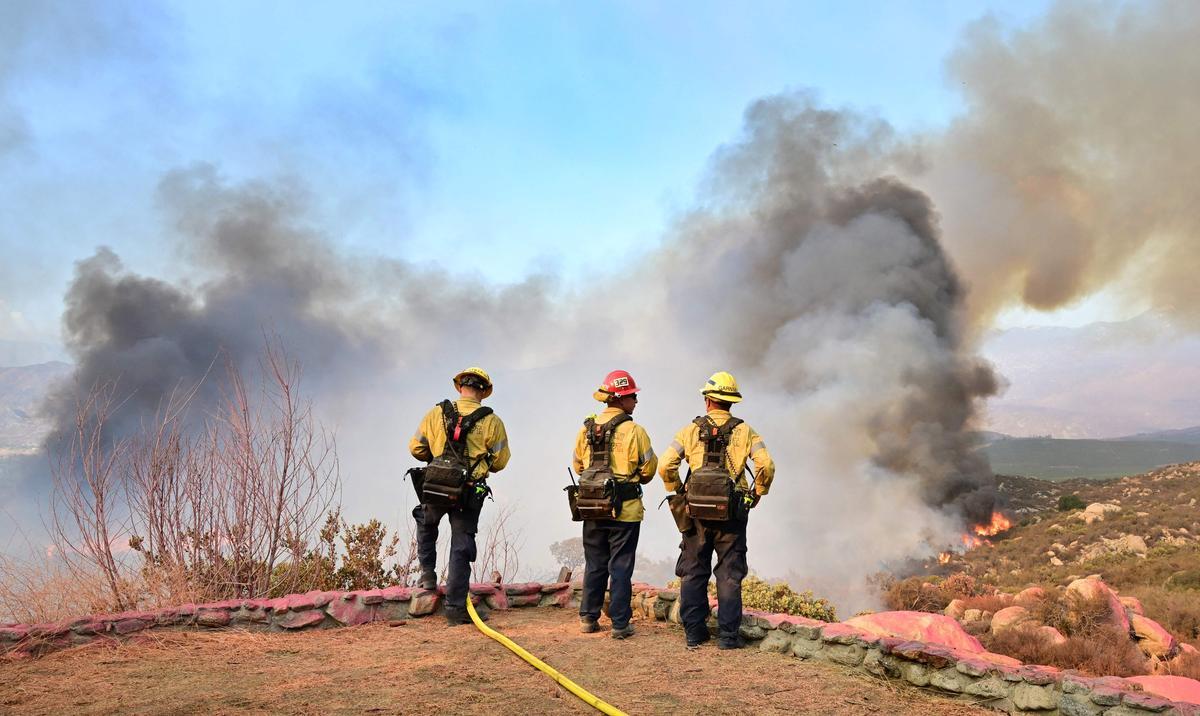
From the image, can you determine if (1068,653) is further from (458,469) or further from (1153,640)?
(458,469)

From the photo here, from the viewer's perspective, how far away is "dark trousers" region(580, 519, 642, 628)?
7391 millimetres

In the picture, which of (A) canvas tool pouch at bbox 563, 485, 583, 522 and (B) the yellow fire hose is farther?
(A) canvas tool pouch at bbox 563, 485, 583, 522

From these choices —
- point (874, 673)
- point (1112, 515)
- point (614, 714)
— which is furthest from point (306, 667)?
point (1112, 515)

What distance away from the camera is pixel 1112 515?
163ft

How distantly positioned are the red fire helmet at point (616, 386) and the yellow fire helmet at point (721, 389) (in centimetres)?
85

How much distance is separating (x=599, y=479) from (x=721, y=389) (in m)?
1.49

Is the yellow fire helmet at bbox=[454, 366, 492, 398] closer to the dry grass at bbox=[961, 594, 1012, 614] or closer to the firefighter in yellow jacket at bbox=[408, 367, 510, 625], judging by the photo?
the firefighter in yellow jacket at bbox=[408, 367, 510, 625]

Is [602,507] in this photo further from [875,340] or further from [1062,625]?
[875,340]

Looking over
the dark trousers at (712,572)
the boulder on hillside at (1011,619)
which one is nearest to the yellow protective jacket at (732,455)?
the dark trousers at (712,572)

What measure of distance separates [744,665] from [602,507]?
6.29ft

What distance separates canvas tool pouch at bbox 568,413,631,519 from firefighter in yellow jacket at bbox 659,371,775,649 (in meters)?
0.56

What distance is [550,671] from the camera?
225 inches

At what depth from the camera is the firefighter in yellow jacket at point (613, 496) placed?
24.1 ft

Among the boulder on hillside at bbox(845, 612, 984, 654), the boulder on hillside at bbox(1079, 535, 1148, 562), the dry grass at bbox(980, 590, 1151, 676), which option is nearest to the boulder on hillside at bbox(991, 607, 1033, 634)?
the dry grass at bbox(980, 590, 1151, 676)
